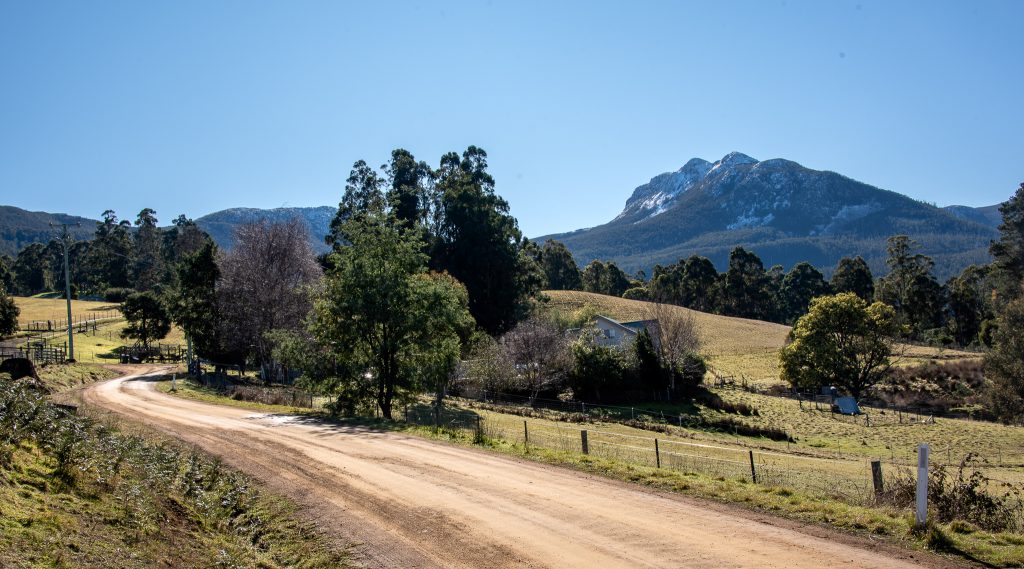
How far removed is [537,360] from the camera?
50.6 meters

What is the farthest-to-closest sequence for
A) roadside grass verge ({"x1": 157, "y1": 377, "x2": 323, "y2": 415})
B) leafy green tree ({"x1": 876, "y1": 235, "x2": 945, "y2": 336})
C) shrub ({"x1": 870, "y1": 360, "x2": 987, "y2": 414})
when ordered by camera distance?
leafy green tree ({"x1": 876, "y1": 235, "x2": 945, "y2": 336})
shrub ({"x1": 870, "y1": 360, "x2": 987, "y2": 414})
roadside grass verge ({"x1": 157, "y1": 377, "x2": 323, "y2": 415})

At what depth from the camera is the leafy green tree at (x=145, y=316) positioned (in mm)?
61031

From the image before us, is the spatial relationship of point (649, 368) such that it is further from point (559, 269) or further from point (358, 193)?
point (559, 269)

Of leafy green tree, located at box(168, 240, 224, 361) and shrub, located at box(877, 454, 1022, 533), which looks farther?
leafy green tree, located at box(168, 240, 224, 361)

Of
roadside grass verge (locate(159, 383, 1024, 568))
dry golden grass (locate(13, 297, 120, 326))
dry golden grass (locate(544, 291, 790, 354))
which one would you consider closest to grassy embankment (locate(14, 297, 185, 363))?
dry golden grass (locate(13, 297, 120, 326))

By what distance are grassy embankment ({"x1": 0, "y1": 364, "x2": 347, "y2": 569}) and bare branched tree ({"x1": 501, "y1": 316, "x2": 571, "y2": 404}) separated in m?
35.5

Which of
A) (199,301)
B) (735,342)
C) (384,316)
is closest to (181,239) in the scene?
(199,301)

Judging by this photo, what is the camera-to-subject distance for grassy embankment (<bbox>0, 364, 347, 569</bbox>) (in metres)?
8.56

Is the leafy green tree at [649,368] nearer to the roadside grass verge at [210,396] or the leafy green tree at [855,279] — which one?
the roadside grass verge at [210,396]

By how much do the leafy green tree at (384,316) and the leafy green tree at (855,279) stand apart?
10750cm

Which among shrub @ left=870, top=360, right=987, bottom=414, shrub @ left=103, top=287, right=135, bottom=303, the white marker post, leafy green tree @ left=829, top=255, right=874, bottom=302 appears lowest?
shrub @ left=870, top=360, right=987, bottom=414

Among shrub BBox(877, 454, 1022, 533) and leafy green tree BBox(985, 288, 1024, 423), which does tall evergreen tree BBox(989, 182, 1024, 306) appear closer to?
leafy green tree BBox(985, 288, 1024, 423)

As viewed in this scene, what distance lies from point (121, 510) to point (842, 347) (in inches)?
2510

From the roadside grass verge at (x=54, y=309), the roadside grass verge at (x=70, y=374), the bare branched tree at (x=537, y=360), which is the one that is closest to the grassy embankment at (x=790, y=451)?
the roadside grass verge at (x=70, y=374)
